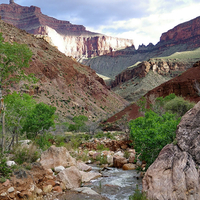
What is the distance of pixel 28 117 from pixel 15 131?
1287 mm

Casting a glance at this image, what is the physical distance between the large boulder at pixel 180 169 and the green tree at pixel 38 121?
8.74m

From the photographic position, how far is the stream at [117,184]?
928 cm

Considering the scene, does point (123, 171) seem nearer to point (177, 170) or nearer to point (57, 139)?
point (177, 170)

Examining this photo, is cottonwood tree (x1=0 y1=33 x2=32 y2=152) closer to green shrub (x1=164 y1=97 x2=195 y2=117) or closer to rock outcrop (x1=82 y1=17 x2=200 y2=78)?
green shrub (x1=164 y1=97 x2=195 y2=117)

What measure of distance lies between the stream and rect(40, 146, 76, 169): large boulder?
204 cm

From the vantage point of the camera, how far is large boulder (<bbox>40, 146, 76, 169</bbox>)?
11226 millimetres

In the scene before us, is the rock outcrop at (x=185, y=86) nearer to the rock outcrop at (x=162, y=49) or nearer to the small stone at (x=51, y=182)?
the small stone at (x=51, y=182)

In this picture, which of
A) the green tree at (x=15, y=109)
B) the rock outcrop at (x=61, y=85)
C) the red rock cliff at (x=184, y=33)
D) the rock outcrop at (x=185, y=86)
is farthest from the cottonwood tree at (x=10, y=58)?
the red rock cliff at (x=184, y=33)

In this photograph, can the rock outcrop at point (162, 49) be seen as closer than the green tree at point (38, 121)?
No

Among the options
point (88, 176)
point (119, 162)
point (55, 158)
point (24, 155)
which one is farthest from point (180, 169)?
point (119, 162)

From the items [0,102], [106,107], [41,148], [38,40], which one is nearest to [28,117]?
[41,148]

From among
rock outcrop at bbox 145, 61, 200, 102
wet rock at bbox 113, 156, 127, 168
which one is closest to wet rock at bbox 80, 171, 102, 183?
wet rock at bbox 113, 156, 127, 168

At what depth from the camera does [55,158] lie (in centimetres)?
1155

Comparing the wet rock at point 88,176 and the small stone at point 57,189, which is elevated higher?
the small stone at point 57,189
